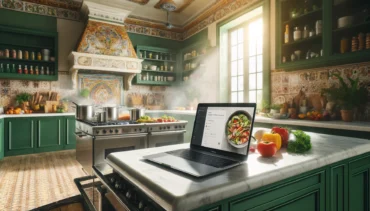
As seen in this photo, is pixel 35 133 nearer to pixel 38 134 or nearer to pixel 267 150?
pixel 38 134

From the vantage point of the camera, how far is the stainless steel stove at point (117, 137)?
3.09 m

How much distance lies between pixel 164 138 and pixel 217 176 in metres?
2.92

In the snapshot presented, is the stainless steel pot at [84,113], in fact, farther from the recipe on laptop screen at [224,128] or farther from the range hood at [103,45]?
the recipe on laptop screen at [224,128]

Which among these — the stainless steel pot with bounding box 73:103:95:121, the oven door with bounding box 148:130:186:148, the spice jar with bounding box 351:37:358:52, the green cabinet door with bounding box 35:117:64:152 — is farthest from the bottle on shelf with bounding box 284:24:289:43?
the green cabinet door with bounding box 35:117:64:152

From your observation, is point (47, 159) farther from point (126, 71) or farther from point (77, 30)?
point (77, 30)

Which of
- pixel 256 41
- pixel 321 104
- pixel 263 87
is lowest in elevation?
pixel 321 104

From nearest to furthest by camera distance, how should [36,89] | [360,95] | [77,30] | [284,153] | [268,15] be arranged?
[284,153] < [360,95] < [268,15] < [36,89] < [77,30]

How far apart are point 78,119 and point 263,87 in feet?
11.3

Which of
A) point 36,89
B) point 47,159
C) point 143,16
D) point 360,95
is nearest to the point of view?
point 360,95

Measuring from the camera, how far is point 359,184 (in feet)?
4.53

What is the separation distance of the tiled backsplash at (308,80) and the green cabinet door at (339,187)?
234 cm

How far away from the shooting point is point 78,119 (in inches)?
150

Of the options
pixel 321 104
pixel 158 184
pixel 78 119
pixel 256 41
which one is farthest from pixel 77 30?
pixel 158 184

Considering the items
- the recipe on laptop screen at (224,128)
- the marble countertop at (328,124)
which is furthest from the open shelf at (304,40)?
the recipe on laptop screen at (224,128)
